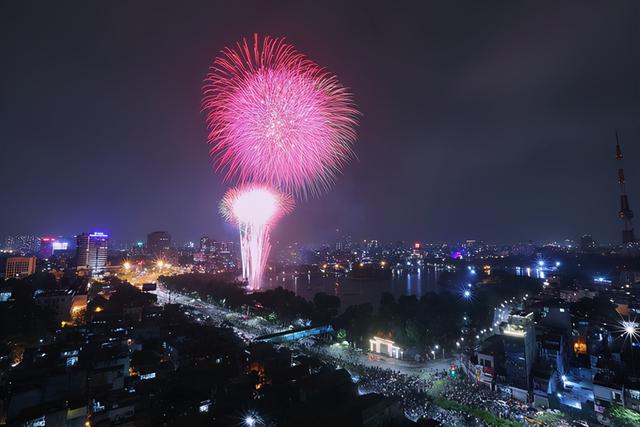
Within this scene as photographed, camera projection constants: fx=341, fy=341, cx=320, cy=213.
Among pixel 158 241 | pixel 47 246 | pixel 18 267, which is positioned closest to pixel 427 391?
pixel 18 267

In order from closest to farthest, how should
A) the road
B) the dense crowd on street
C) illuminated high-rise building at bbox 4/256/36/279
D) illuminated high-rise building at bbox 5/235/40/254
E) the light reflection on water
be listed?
the dense crowd on street, the road, illuminated high-rise building at bbox 4/256/36/279, the light reflection on water, illuminated high-rise building at bbox 5/235/40/254

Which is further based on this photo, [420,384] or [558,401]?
[420,384]

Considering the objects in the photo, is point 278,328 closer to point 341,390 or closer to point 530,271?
point 341,390

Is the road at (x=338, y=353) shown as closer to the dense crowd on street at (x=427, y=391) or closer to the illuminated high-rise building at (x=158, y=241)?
the dense crowd on street at (x=427, y=391)

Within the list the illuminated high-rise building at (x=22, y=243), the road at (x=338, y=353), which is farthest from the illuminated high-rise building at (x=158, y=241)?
the road at (x=338, y=353)

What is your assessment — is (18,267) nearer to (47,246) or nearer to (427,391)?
(47,246)

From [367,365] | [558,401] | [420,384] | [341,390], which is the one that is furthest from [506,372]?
[341,390]

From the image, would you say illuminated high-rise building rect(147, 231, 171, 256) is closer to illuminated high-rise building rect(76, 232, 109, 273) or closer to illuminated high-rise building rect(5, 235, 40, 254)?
illuminated high-rise building rect(5, 235, 40, 254)

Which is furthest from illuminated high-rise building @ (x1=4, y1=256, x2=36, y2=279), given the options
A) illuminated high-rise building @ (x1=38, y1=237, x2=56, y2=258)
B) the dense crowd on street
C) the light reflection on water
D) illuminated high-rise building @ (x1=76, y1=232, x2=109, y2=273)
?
the dense crowd on street
